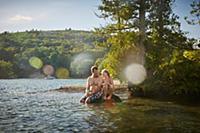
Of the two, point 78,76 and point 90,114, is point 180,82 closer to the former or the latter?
point 90,114

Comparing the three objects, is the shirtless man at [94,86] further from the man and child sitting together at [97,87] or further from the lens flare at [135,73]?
the lens flare at [135,73]

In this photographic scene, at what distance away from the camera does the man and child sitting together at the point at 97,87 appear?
2997 cm

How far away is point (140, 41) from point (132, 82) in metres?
4.82

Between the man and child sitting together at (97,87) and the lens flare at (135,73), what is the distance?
8.85 metres

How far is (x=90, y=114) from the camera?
22875 mm

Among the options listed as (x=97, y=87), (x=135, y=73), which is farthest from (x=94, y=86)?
(x=135, y=73)

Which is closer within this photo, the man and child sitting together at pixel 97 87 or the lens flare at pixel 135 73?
the man and child sitting together at pixel 97 87

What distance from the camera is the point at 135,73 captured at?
39219 mm

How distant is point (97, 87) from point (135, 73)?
10.1m

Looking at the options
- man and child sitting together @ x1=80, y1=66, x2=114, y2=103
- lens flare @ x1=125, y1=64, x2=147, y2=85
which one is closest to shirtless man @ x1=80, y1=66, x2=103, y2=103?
man and child sitting together @ x1=80, y1=66, x2=114, y2=103

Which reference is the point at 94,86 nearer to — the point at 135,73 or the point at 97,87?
the point at 97,87

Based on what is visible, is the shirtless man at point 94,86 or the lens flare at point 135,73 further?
the lens flare at point 135,73

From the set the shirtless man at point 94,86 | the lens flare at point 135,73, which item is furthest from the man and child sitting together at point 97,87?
the lens flare at point 135,73

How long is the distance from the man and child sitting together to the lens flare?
8847mm
